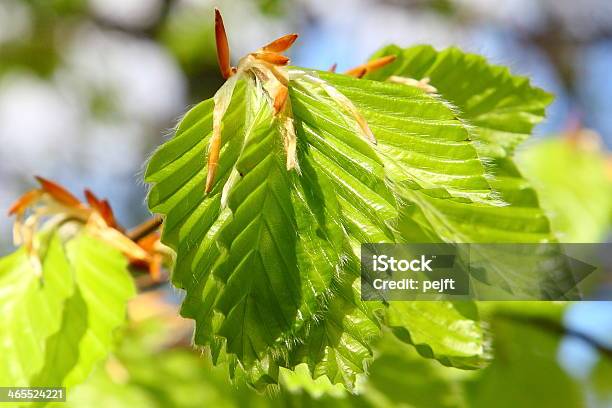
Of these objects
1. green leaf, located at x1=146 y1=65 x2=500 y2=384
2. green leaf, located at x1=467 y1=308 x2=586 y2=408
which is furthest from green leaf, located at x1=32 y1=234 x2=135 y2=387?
green leaf, located at x1=467 y1=308 x2=586 y2=408

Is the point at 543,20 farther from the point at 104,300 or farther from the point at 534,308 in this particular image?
the point at 104,300

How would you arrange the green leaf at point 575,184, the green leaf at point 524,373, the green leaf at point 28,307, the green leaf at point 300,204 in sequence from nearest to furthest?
the green leaf at point 300,204 < the green leaf at point 28,307 < the green leaf at point 524,373 < the green leaf at point 575,184

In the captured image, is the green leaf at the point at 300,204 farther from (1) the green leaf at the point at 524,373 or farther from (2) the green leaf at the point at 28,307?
(1) the green leaf at the point at 524,373

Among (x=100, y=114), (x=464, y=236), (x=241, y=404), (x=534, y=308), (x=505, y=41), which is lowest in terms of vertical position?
(x=241, y=404)

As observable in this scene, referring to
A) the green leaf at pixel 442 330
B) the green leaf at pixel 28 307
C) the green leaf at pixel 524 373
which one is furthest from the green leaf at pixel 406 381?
the green leaf at pixel 28 307

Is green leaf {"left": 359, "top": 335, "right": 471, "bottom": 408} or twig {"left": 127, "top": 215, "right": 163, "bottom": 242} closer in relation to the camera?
twig {"left": 127, "top": 215, "right": 163, "bottom": 242}

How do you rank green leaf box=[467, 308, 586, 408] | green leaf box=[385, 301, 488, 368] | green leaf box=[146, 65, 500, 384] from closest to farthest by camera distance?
green leaf box=[146, 65, 500, 384] → green leaf box=[385, 301, 488, 368] → green leaf box=[467, 308, 586, 408]

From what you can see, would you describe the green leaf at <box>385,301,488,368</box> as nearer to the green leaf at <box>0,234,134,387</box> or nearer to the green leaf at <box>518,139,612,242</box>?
the green leaf at <box>0,234,134,387</box>

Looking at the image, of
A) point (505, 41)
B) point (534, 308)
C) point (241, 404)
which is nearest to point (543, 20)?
point (505, 41)
